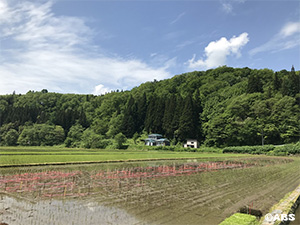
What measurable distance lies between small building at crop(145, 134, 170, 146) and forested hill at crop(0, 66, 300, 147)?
2.78 m

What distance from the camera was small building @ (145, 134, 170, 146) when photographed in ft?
228

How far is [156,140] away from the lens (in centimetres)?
7062

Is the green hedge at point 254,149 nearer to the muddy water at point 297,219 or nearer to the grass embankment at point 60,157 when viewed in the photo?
the grass embankment at point 60,157

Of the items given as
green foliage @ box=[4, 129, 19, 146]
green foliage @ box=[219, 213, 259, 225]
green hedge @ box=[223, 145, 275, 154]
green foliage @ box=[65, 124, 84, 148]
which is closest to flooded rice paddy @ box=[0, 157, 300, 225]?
green foliage @ box=[219, 213, 259, 225]

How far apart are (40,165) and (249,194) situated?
61.9 ft

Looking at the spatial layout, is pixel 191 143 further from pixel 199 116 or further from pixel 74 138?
pixel 74 138

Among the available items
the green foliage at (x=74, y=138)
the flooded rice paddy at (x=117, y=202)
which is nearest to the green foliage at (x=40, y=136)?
the green foliage at (x=74, y=138)

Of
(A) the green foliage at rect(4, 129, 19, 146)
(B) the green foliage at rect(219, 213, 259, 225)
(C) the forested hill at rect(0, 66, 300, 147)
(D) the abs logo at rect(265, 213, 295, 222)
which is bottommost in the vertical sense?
(A) the green foliage at rect(4, 129, 19, 146)

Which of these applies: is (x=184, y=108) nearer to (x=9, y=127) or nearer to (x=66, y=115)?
(x=66, y=115)

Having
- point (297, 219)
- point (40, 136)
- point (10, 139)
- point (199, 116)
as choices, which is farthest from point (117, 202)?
point (10, 139)

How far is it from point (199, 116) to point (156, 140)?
1959 centimetres

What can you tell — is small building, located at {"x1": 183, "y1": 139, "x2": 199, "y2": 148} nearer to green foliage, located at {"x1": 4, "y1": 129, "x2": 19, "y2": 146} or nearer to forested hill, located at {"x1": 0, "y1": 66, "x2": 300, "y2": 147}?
forested hill, located at {"x1": 0, "y1": 66, "x2": 300, "y2": 147}

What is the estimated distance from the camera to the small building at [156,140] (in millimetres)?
→ 69387

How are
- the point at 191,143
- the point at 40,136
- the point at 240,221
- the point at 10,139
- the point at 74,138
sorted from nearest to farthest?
the point at 240,221, the point at 191,143, the point at 10,139, the point at 40,136, the point at 74,138
